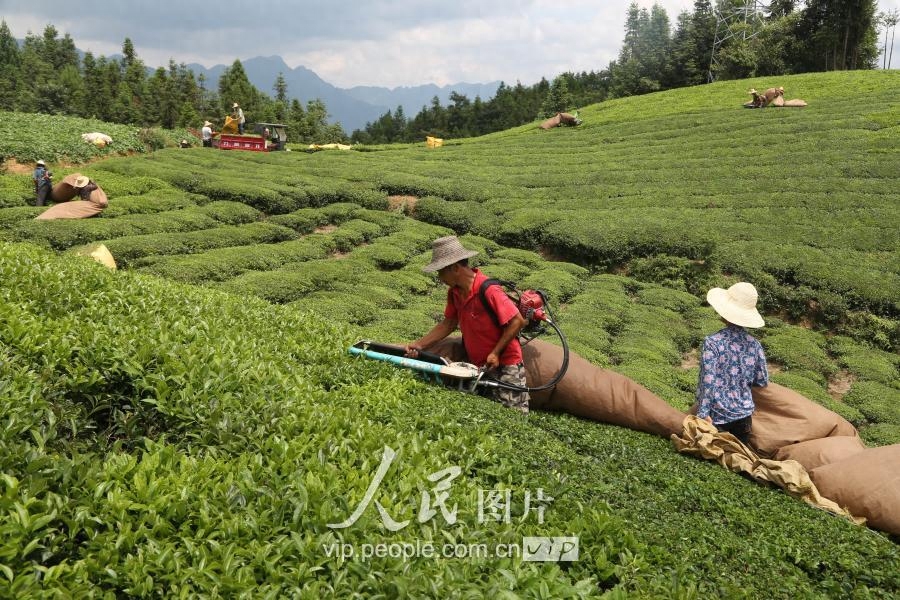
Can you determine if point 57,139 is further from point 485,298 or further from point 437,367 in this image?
point 485,298

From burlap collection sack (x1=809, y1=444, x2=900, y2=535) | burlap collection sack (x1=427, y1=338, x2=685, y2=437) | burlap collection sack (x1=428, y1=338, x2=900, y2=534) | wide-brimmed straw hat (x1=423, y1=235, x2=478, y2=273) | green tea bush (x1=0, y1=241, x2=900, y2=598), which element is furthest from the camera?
burlap collection sack (x1=427, y1=338, x2=685, y2=437)

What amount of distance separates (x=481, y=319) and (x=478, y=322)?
55mm

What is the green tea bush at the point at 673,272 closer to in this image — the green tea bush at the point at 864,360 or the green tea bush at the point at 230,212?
the green tea bush at the point at 864,360

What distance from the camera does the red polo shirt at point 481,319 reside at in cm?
607

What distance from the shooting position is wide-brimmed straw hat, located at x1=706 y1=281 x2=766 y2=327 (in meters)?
6.33

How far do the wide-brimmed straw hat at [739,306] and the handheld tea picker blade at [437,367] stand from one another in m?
2.72

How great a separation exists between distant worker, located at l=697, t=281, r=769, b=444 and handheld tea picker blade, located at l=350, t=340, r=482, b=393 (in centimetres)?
251

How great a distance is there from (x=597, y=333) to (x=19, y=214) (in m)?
15.9

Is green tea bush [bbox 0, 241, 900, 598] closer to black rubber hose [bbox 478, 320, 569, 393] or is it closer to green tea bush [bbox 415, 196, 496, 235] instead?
black rubber hose [bbox 478, 320, 569, 393]

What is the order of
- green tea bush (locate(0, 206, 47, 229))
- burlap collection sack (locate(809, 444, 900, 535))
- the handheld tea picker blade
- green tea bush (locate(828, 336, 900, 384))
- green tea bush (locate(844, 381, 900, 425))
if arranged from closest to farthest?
1. burlap collection sack (locate(809, 444, 900, 535))
2. the handheld tea picker blade
3. green tea bush (locate(844, 381, 900, 425))
4. green tea bush (locate(828, 336, 900, 384))
5. green tea bush (locate(0, 206, 47, 229))

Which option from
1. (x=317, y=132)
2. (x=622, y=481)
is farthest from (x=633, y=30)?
(x=622, y=481)

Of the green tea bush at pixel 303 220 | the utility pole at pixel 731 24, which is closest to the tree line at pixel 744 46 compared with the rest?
the utility pole at pixel 731 24

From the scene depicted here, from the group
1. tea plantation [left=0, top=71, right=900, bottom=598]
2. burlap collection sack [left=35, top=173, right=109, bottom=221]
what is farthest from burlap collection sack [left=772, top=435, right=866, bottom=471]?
burlap collection sack [left=35, top=173, right=109, bottom=221]

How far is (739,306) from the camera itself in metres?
6.41
